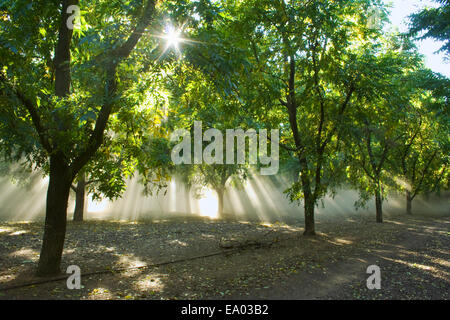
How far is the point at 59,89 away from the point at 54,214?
9.90 feet

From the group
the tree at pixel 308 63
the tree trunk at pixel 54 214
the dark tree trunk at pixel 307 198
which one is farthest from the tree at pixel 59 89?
the dark tree trunk at pixel 307 198

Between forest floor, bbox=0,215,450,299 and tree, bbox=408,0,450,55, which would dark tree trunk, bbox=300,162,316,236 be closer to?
forest floor, bbox=0,215,450,299

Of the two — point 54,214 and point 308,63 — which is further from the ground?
point 308,63

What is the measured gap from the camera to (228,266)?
8469 mm

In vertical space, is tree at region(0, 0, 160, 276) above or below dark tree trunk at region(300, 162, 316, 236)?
above

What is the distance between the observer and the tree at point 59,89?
580cm

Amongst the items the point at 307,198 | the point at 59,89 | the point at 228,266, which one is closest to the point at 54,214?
the point at 59,89

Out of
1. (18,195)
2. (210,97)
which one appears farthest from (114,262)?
(18,195)

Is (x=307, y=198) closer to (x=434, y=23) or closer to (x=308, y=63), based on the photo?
(x=308, y=63)

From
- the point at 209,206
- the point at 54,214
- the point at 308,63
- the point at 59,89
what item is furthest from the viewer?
the point at 209,206

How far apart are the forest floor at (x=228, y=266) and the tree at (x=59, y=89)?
1.45 metres

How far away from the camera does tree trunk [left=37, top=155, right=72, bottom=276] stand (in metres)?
6.93

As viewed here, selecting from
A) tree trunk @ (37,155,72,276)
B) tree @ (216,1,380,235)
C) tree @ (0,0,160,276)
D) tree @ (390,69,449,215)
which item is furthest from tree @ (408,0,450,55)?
tree trunk @ (37,155,72,276)

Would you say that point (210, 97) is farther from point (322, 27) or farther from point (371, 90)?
point (371, 90)
